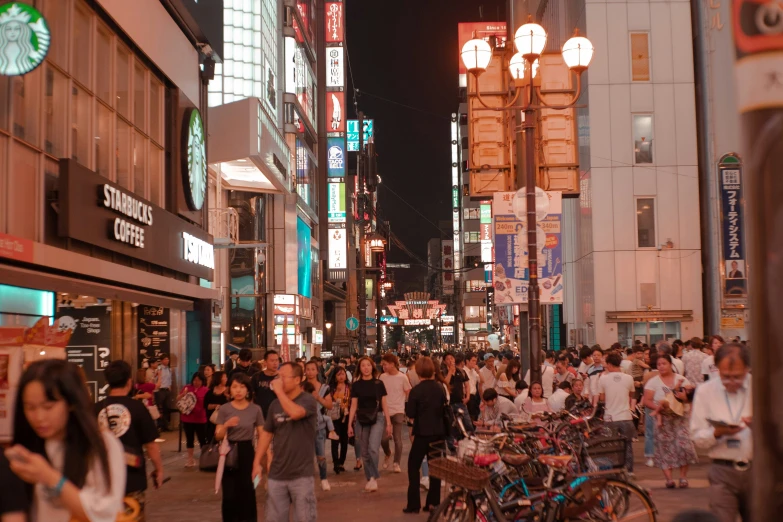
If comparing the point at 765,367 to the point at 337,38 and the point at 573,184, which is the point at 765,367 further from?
the point at 337,38

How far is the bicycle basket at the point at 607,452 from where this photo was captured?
960 cm

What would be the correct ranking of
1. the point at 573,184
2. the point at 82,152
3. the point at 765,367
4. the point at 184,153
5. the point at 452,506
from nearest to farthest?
the point at 765,367 → the point at 452,506 → the point at 82,152 → the point at 573,184 → the point at 184,153

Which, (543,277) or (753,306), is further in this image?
(543,277)

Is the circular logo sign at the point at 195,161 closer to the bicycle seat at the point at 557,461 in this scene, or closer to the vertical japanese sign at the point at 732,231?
the vertical japanese sign at the point at 732,231

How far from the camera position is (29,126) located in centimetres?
1541

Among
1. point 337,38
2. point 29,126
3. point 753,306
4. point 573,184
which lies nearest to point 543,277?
point 573,184

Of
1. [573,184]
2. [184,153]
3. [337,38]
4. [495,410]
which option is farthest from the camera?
[337,38]

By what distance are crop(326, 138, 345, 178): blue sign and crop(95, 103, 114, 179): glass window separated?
50.7 meters

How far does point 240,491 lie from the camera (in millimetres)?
10328

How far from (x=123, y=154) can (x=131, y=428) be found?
1457 cm

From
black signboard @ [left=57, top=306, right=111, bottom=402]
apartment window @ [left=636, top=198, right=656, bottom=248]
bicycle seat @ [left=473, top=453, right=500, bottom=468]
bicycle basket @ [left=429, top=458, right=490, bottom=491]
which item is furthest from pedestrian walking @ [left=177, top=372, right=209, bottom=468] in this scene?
apartment window @ [left=636, top=198, right=656, bottom=248]

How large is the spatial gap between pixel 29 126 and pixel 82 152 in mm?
2893

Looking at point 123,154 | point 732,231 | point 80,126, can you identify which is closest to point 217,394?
point 80,126

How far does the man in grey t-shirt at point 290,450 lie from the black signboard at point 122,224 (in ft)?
28.7
